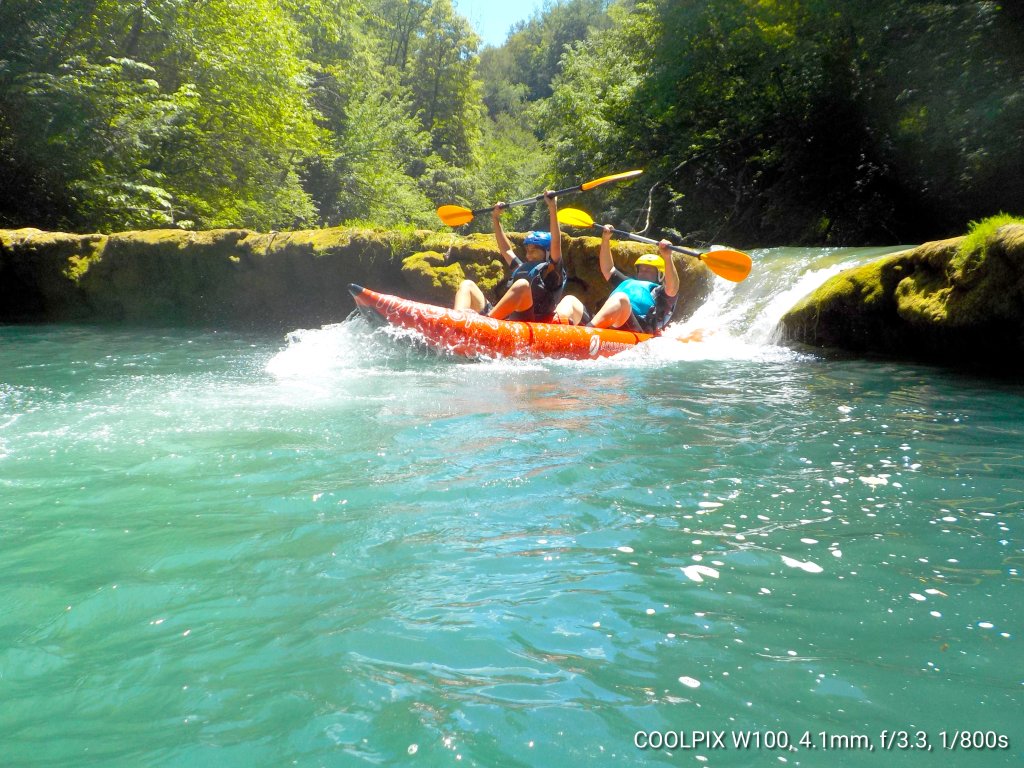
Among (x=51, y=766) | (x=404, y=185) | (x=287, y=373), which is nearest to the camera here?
(x=51, y=766)

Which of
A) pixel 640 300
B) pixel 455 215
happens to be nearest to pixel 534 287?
pixel 640 300

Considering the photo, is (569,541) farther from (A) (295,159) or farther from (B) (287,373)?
(A) (295,159)

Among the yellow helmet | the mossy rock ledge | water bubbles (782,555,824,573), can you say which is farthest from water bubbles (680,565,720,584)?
the yellow helmet

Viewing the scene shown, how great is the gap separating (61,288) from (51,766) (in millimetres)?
10427

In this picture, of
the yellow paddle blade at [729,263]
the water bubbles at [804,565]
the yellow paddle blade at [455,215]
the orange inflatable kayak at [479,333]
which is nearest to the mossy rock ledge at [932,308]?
the yellow paddle blade at [729,263]

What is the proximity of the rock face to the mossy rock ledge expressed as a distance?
4.05 meters

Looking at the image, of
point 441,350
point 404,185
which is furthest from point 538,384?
point 404,185

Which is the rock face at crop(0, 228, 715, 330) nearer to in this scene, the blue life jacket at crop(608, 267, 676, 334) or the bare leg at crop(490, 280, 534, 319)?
the bare leg at crop(490, 280, 534, 319)

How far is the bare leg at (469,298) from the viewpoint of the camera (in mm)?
6859

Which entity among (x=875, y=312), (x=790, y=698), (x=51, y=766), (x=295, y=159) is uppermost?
(x=295, y=159)

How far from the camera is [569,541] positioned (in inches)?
98.3

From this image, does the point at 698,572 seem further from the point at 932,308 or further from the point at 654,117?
the point at 654,117

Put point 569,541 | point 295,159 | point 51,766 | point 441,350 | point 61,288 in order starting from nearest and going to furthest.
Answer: point 51,766
point 569,541
point 441,350
point 61,288
point 295,159

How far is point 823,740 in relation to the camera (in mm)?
1525
